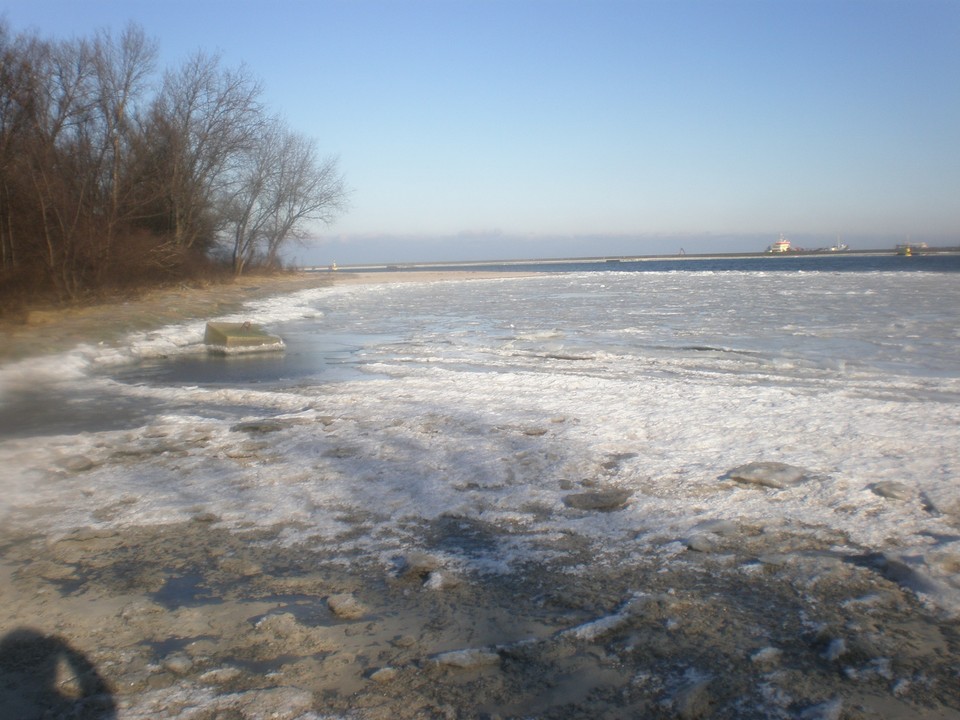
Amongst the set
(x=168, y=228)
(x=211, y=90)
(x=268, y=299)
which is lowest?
(x=268, y=299)

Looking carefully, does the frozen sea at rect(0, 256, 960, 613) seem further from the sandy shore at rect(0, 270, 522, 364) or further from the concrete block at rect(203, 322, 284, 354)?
the sandy shore at rect(0, 270, 522, 364)

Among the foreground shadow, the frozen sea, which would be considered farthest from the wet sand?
the frozen sea

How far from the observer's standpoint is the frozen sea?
15.0 ft

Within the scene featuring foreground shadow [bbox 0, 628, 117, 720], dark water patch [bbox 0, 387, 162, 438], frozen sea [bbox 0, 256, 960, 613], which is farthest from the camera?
dark water patch [bbox 0, 387, 162, 438]

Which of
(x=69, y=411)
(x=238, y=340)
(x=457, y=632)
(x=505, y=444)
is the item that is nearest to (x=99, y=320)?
(x=238, y=340)

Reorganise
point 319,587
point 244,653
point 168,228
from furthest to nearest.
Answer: point 168,228 < point 319,587 < point 244,653

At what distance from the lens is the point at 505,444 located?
21.1 ft

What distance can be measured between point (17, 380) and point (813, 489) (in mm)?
9285

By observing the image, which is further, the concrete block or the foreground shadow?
the concrete block

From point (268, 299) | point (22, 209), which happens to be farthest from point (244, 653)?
point (268, 299)

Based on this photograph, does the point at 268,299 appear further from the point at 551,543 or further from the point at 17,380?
the point at 551,543

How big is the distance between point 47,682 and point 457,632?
1567mm

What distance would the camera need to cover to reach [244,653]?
3.20 meters

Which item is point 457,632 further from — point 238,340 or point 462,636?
point 238,340
